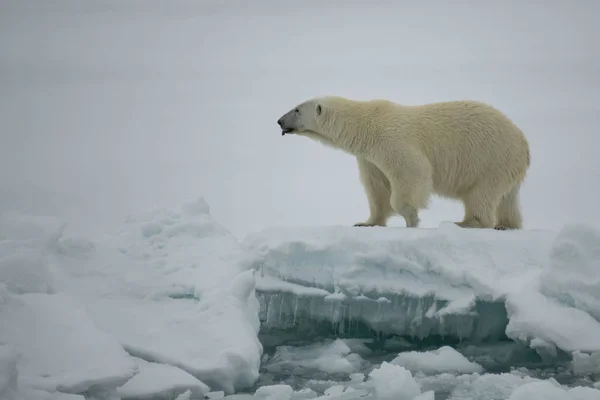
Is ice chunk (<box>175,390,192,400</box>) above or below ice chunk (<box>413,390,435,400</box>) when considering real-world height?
below

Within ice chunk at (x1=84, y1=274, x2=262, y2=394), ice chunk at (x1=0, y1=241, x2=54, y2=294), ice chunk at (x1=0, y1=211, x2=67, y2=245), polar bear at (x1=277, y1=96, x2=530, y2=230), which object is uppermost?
polar bear at (x1=277, y1=96, x2=530, y2=230)

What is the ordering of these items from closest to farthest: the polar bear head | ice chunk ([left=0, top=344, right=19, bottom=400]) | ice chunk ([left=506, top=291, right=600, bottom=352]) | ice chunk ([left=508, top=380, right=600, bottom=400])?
ice chunk ([left=0, top=344, right=19, bottom=400])
ice chunk ([left=508, top=380, right=600, bottom=400])
ice chunk ([left=506, top=291, right=600, bottom=352])
the polar bear head

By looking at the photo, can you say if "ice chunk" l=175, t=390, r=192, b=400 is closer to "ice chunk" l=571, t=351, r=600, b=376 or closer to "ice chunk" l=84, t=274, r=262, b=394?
"ice chunk" l=84, t=274, r=262, b=394

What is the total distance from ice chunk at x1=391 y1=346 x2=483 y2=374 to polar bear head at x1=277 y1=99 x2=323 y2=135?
3.30 metres

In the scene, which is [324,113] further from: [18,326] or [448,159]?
[18,326]

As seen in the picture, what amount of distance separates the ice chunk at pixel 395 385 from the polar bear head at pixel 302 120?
387 centimetres

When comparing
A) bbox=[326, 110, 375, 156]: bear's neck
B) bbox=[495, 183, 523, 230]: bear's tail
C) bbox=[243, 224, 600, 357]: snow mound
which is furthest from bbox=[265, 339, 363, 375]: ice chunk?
bbox=[495, 183, 523, 230]: bear's tail

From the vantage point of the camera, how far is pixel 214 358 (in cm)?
474

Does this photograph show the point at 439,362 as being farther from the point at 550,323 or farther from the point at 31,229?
the point at 31,229

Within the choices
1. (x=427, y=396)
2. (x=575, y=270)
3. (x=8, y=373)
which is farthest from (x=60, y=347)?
(x=575, y=270)

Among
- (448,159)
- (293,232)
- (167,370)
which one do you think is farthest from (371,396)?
(448,159)

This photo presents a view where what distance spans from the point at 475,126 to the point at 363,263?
237 centimetres

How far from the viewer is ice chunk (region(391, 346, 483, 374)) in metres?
5.37

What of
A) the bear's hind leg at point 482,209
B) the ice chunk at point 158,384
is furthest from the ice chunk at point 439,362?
the bear's hind leg at point 482,209
